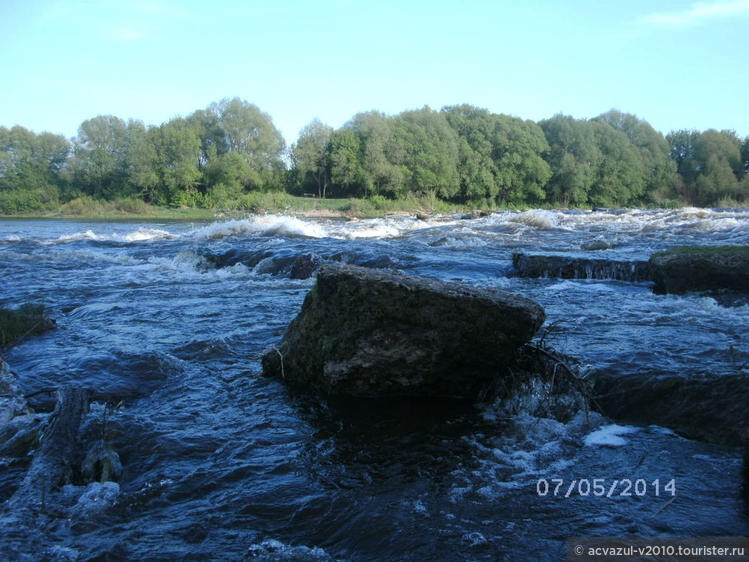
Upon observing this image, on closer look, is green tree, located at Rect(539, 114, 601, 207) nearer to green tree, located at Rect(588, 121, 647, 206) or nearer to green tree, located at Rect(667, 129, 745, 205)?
green tree, located at Rect(588, 121, 647, 206)

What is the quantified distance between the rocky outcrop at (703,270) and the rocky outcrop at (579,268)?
1.13 meters

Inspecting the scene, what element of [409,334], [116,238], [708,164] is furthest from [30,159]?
[708,164]

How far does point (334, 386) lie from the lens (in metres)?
4.66

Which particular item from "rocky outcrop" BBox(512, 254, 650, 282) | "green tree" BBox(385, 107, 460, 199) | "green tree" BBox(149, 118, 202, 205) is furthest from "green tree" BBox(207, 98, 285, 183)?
"rocky outcrop" BBox(512, 254, 650, 282)

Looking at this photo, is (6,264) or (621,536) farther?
(6,264)

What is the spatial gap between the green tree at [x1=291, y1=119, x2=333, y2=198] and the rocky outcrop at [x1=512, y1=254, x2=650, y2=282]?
63.4 metres

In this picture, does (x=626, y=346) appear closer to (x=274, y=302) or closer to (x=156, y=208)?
(x=274, y=302)

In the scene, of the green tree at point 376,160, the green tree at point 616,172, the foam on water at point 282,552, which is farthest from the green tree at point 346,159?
the foam on water at point 282,552

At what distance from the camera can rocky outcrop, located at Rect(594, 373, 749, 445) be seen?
13.0 ft

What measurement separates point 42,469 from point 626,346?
5.50 m

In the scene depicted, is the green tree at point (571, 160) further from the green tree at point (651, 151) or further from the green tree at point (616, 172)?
the green tree at point (651, 151)

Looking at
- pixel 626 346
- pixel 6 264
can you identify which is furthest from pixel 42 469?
pixel 6 264

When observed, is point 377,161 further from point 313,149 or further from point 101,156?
point 101,156

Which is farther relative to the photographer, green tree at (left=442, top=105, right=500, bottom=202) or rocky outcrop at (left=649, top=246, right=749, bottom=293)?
green tree at (left=442, top=105, right=500, bottom=202)
